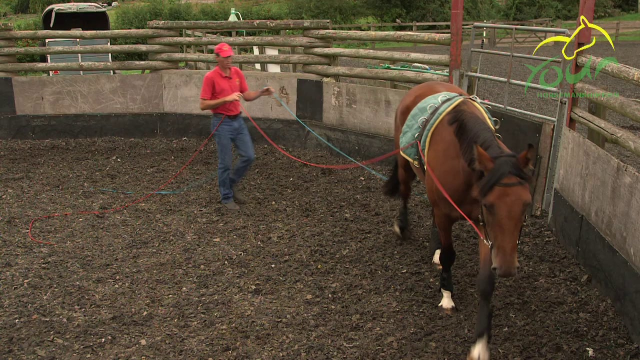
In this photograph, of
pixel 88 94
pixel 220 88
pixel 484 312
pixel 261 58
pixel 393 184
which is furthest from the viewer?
pixel 88 94

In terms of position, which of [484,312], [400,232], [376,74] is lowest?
[400,232]

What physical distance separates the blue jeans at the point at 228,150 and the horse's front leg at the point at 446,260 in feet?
8.94

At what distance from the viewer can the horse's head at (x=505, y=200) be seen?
305cm

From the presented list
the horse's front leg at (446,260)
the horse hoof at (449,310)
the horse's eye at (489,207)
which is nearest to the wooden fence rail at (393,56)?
the horse's front leg at (446,260)

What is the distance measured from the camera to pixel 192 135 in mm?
8906

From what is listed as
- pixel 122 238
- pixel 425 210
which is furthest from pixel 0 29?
pixel 425 210

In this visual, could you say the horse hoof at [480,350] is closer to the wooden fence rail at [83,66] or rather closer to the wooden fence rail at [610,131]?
the wooden fence rail at [610,131]

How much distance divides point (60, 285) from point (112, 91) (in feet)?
16.7

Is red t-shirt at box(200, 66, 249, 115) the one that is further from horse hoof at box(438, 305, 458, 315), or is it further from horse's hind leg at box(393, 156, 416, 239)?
horse hoof at box(438, 305, 458, 315)

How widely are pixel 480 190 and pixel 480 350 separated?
967mm

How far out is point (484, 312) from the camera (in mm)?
3508

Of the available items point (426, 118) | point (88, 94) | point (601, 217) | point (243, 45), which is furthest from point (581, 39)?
point (88, 94)

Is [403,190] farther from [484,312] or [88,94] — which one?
[88,94]

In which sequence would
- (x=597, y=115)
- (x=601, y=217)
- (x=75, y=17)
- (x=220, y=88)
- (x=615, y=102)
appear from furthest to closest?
1. (x=75, y=17)
2. (x=220, y=88)
3. (x=597, y=115)
4. (x=615, y=102)
5. (x=601, y=217)
